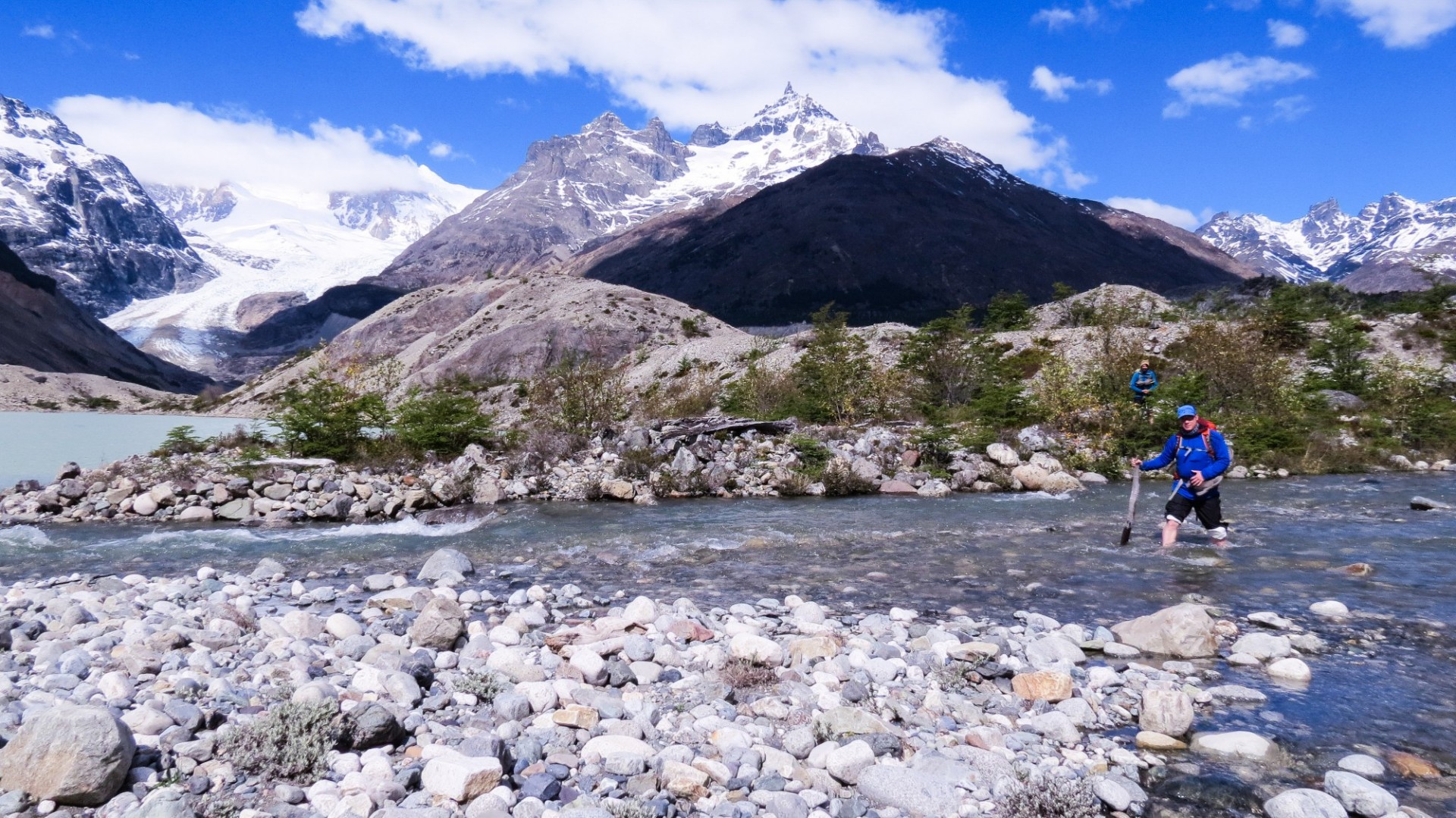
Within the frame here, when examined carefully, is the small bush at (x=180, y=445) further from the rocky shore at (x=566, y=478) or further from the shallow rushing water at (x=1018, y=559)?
the shallow rushing water at (x=1018, y=559)

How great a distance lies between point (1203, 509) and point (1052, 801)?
26.2 feet

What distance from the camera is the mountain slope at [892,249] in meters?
133

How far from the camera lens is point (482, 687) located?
4746 mm

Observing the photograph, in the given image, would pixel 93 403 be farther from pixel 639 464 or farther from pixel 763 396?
pixel 639 464

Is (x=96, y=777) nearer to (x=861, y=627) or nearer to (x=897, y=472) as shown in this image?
(x=861, y=627)

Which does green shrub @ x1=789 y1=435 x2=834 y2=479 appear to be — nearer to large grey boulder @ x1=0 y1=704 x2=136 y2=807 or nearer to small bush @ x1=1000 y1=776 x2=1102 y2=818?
small bush @ x1=1000 y1=776 x2=1102 y2=818

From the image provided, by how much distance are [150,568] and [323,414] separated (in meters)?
7.95

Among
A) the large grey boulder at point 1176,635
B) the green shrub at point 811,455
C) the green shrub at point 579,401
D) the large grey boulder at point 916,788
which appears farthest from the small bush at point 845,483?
the large grey boulder at point 916,788

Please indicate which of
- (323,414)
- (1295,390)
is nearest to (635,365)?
(323,414)

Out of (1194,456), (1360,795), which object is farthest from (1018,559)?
(1360,795)

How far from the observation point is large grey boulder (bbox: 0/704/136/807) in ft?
10.4

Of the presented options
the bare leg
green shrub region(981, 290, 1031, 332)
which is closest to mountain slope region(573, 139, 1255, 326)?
green shrub region(981, 290, 1031, 332)

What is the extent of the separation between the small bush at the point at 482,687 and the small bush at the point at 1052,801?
3.06m

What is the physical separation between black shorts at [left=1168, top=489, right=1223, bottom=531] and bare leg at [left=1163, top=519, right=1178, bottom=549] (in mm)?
83
